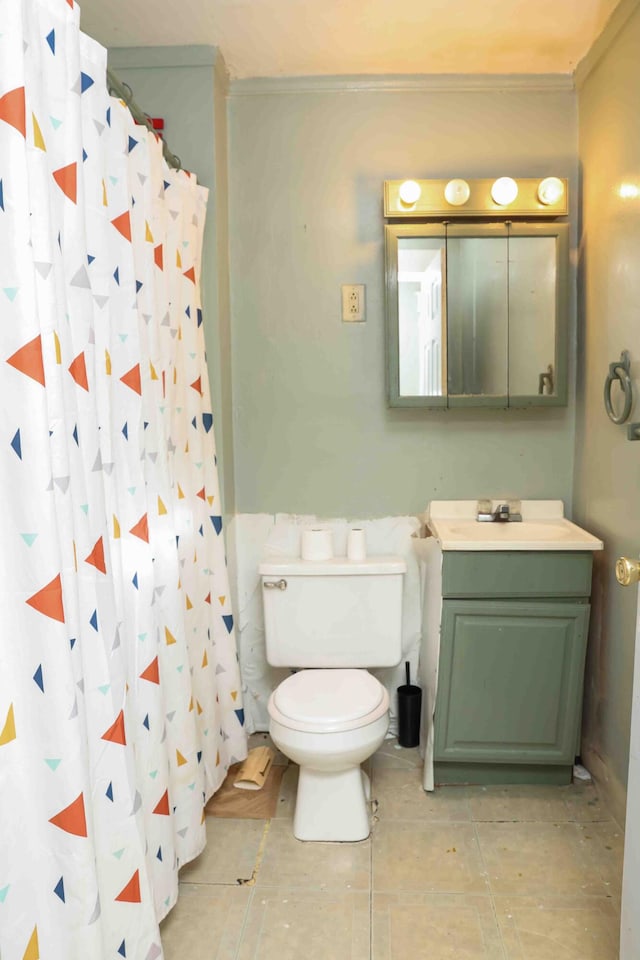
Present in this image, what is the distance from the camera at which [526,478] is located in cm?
261

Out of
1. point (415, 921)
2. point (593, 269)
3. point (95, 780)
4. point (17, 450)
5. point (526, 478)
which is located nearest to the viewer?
point (17, 450)

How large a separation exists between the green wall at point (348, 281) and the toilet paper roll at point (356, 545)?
155 mm

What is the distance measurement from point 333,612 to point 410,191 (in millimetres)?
1469

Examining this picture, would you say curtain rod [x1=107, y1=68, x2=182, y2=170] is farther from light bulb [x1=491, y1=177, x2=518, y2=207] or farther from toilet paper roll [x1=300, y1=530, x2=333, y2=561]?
toilet paper roll [x1=300, y1=530, x2=333, y2=561]

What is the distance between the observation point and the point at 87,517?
49.4 inches

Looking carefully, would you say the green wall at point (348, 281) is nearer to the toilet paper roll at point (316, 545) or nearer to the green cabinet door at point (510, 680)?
the toilet paper roll at point (316, 545)

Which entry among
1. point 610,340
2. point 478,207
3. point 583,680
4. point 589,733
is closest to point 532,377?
point 610,340

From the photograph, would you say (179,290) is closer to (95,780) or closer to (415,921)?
(95,780)

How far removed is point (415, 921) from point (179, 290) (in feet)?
5.84

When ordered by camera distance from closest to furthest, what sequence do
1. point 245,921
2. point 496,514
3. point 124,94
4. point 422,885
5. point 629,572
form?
point 629,572 → point 124,94 → point 245,921 → point 422,885 → point 496,514

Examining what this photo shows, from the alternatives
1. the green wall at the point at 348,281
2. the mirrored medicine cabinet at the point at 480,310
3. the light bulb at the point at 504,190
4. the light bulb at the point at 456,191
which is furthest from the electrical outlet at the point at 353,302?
the light bulb at the point at 504,190

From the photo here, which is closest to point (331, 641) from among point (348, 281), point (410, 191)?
point (348, 281)

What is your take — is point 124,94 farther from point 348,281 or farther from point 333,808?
point 333,808

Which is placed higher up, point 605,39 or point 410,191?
point 605,39
